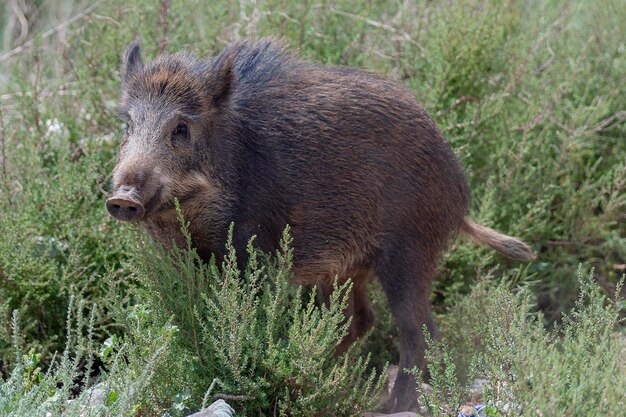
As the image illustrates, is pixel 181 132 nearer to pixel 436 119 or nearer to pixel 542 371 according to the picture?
pixel 542 371

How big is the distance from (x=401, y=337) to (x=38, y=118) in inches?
102

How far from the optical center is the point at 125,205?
3766 mm

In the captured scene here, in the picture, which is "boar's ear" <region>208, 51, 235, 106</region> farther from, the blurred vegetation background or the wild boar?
the blurred vegetation background

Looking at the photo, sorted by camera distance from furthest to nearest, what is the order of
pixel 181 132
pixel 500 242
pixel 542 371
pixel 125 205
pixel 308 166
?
pixel 500 242 < pixel 308 166 < pixel 181 132 < pixel 125 205 < pixel 542 371

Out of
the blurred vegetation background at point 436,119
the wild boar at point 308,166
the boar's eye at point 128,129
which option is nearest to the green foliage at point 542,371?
the wild boar at point 308,166

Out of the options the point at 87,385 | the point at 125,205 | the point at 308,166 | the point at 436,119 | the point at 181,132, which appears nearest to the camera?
the point at 87,385

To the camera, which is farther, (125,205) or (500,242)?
(500,242)

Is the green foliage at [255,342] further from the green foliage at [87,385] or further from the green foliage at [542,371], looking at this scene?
the green foliage at [542,371]

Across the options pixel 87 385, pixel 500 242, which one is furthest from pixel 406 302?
pixel 87 385

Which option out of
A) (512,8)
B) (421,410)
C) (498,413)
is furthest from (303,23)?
(498,413)

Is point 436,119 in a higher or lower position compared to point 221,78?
lower

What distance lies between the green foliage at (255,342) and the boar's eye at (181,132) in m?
0.47

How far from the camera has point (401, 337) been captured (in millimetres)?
4672

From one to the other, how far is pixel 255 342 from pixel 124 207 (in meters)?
0.75
